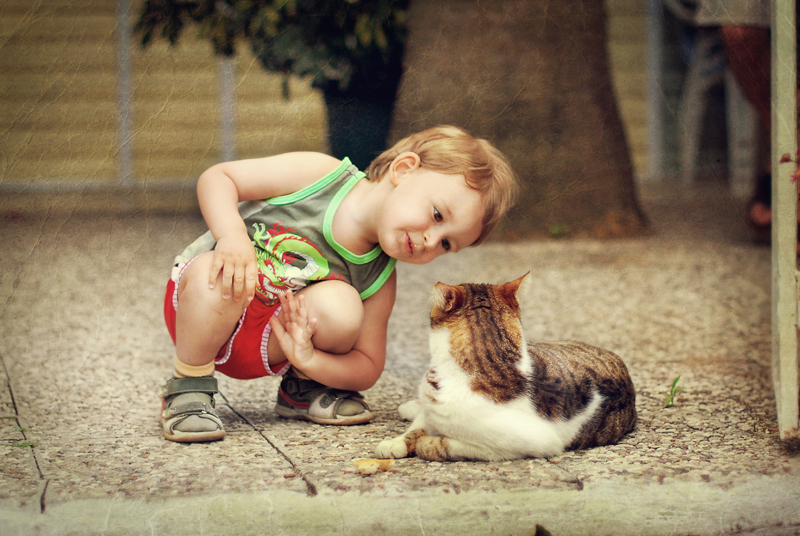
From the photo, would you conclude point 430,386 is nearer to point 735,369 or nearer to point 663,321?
point 735,369

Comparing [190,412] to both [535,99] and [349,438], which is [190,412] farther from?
[535,99]

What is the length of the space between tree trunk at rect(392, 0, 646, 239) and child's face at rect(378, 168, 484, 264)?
14.1 inches

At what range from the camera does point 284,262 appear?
173 centimetres

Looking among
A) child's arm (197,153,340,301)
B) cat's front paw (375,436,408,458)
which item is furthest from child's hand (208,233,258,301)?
cat's front paw (375,436,408,458)

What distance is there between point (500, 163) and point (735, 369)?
1111mm

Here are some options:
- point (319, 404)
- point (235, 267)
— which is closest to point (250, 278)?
point (235, 267)

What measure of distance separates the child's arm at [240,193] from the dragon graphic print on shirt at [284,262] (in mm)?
84

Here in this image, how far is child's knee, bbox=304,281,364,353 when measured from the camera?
167 centimetres

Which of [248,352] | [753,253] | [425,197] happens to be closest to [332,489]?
[248,352]

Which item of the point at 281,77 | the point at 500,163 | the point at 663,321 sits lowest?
the point at 663,321

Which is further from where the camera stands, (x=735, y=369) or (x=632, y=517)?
(x=735, y=369)

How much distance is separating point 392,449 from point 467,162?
0.69 metres

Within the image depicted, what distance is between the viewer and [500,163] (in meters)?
1.71

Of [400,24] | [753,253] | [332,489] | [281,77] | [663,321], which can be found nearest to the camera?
[332,489]
